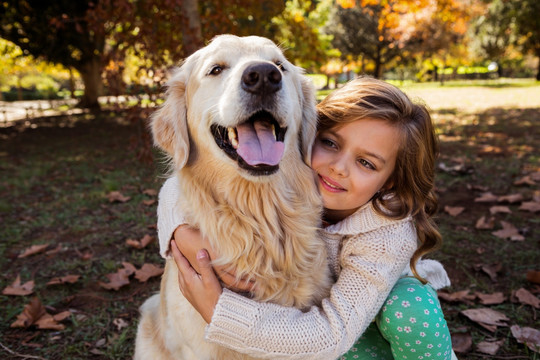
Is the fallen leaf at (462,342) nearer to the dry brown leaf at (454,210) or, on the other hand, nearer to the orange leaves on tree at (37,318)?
the dry brown leaf at (454,210)

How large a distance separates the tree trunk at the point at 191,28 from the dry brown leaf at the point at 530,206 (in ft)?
12.9

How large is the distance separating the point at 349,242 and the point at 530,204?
3053 millimetres

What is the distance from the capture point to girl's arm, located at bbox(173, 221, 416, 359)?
1.68 meters

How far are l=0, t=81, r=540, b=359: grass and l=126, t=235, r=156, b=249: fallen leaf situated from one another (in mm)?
66

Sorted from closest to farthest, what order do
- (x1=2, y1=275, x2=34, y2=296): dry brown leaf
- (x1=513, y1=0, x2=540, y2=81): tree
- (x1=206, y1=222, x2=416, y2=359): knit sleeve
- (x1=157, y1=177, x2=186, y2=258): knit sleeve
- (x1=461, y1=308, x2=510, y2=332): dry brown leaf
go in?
(x1=206, y1=222, x2=416, y2=359): knit sleeve → (x1=157, y1=177, x2=186, y2=258): knit sleeve → (x1=461, y1=308, x2=510, y2=332): dry brown leaf → (x1=2, y1=275, x2=34, y2=296): dry brown leaf → (x1=513, y1=0, x2=540, y2=81): tree

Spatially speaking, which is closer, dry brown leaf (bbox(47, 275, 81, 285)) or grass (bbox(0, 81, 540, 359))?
grass (bbox(0, 81, 540, 359))

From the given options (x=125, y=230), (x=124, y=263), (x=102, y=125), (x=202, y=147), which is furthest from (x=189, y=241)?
(x=102, y=125)

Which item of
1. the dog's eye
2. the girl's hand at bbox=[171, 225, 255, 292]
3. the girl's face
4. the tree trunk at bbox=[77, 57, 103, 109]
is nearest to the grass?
the girl's hand at bbox=[171, 225, 255, 292]

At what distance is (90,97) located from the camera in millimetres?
16094

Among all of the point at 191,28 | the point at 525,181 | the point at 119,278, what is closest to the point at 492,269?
the point at 525,181

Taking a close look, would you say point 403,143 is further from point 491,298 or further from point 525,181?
point 525,181

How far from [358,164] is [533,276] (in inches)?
72.5

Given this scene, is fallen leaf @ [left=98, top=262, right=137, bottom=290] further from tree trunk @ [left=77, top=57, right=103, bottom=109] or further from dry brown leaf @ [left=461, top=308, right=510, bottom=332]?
tree trunk @ [left=77, top=57, right=103, bottom=109]

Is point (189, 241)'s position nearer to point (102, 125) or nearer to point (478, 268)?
point (478, 268)
